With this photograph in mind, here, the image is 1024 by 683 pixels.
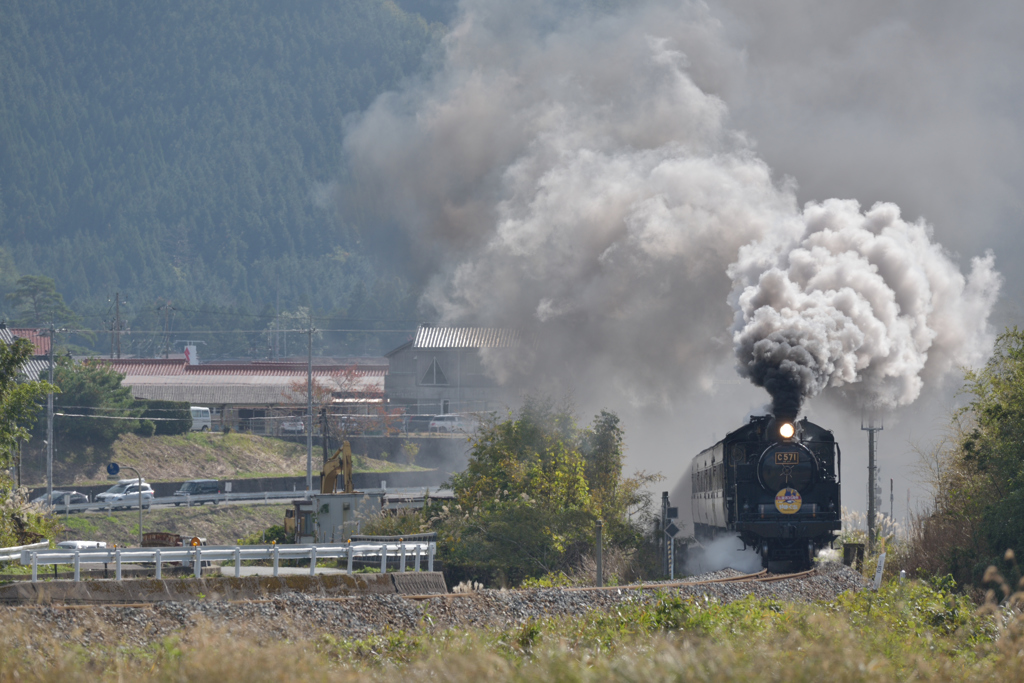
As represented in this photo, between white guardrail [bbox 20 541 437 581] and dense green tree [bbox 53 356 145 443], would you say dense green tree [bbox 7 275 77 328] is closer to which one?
dense green tree [bbox 53 356 145 443]

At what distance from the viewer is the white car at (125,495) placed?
171 ft

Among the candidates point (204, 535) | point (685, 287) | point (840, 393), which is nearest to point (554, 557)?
point (840, 393)

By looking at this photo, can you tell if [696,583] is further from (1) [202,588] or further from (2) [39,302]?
(2) [39,302]

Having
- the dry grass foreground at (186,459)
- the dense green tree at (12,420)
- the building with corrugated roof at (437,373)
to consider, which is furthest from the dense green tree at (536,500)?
the building with corrugated roof at (437,373)

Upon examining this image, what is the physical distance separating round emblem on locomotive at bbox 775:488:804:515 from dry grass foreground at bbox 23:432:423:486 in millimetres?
46956

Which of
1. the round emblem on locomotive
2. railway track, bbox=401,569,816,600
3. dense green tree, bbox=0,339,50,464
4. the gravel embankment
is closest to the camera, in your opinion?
the gravel embankment

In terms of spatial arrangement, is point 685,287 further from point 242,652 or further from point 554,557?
point 242,652

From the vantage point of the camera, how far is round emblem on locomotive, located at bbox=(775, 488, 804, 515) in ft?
77.4

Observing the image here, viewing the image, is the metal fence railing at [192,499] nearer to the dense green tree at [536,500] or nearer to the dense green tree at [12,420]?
the dense green tree at [536,500]

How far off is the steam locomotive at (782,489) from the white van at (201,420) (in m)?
53.9

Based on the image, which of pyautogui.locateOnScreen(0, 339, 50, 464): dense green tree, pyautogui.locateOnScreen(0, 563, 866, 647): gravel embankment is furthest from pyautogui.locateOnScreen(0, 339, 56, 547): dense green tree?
pyautogui.locateOnScreen(0, 563, 866, 647): gravel embankment

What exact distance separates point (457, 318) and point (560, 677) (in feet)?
171

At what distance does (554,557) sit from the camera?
31.0 m

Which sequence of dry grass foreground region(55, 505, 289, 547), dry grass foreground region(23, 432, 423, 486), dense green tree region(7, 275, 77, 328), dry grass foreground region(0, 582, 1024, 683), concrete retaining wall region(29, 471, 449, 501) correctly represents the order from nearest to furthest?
1. dry grass foreground region(0, 582, 1024, 683)
2. dry grass foreground region(55, 505, 289, 547)
3. concrete retaining wall region(29, 471, 449, 501)
4. dry grass foreground region(23, 432, 423, 486)
5. dense green tree region(7, 275, 77, 328)
